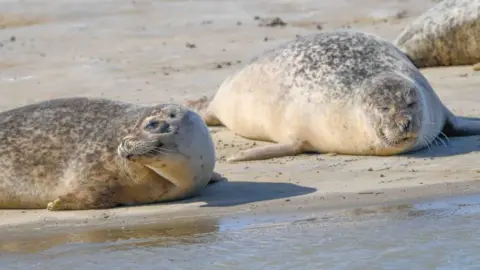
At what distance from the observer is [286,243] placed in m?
5.46

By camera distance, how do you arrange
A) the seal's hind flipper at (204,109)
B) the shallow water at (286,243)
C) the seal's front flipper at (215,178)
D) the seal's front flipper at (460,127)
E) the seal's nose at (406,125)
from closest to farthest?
1. the shallow water at (286,243)
2. the seal's front flipper at (215,178)
3. the seal's nose at (406,125)
4. the seal's front flipper at (460,127)
5. the seal's hind flipper at (204,109)

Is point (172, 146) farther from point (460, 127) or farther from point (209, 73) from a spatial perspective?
point (209, 73)

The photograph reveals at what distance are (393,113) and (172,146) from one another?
1595 millimetres

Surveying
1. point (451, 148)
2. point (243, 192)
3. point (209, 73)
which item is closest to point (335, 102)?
point (451, 148)

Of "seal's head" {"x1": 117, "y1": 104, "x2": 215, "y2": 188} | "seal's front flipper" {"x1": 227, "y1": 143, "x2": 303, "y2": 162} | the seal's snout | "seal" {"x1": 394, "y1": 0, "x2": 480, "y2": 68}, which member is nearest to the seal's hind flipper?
"seal's front flipper" {"x1": 227, "y1": 143, "x2": 303, "y2": 162}

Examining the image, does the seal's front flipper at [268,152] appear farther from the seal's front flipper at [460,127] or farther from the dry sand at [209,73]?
the seal's front flipper at [460,127]

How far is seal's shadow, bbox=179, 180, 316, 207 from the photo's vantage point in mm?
6336

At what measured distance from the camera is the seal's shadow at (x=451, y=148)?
7160 millimetres

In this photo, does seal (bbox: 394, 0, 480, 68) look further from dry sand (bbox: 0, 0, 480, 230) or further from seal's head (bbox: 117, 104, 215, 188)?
seal's head (bbox: 117, 104, 215, 188)

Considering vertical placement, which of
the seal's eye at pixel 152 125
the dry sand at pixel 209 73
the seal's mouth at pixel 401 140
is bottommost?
the dry sand at pixel 209 73

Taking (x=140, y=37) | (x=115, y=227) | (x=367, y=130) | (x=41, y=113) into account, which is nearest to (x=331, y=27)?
(x=140, y=37)

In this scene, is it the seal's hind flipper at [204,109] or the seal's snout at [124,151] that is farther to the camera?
the seal's hind flipper at [204,109]

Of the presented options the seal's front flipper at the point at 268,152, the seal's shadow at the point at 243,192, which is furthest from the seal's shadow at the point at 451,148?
the seal's shadow at the point at 243,192

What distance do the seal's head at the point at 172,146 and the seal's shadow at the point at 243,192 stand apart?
12cm
